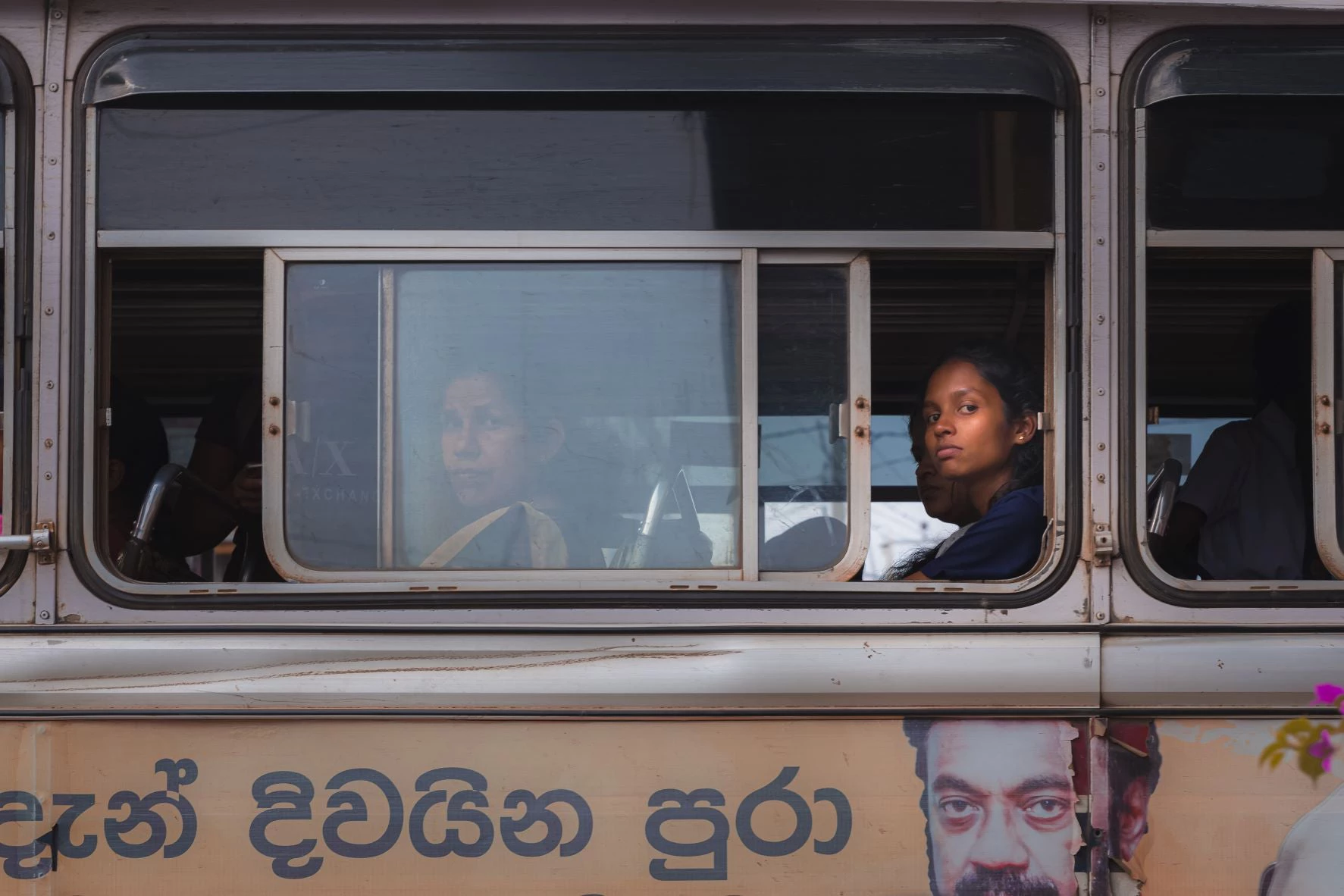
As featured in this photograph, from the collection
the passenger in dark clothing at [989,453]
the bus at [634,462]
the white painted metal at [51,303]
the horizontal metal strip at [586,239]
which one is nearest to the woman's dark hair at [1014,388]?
the passenger in dark clothing at [989,453]

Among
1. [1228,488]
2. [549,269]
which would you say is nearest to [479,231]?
[549,269]

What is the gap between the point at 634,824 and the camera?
2037 millimetres

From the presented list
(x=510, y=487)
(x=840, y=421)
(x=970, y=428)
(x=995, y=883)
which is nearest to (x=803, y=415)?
(x=840, y=421)

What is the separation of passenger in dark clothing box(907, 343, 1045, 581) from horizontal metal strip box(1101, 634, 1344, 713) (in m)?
0.26

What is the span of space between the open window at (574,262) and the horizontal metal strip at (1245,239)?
201 millimetres

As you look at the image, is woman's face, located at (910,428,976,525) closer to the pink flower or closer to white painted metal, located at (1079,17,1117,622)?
white painted metal, located at (1079,17,1117,622)

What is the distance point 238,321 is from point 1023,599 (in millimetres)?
2023

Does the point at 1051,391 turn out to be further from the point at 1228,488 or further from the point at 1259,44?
the point at 1259,44

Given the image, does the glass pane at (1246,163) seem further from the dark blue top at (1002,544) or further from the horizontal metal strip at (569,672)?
the horizontal metal strip at (569,672)

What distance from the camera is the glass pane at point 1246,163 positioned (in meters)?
2.13

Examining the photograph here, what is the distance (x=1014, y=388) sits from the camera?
238 centimetres

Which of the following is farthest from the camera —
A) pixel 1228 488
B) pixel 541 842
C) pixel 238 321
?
pixel 238 321

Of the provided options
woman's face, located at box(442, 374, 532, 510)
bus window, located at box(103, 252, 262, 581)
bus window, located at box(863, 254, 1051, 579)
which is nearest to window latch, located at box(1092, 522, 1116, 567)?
bus window, located at box(863, 254, 1051, 579)

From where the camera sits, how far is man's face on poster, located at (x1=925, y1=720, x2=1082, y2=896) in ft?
6.71
